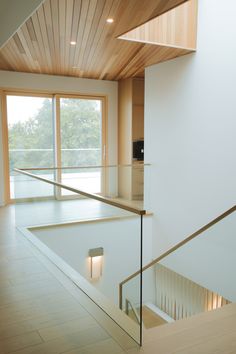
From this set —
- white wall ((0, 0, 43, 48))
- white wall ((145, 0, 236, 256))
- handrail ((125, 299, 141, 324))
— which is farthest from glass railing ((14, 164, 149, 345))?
white wall ((0, 0, 43, 48))

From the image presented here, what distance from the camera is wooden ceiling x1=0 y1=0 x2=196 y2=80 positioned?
3939 millimetres

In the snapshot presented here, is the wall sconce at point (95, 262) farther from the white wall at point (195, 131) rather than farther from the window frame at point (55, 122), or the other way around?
the window frame at point (55, 122)

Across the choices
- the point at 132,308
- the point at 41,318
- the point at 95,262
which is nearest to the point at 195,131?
the point at 95,262

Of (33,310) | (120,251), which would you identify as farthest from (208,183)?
(33,310)

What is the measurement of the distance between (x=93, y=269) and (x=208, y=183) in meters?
2.64

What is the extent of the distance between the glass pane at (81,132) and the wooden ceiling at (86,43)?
0.74 meters

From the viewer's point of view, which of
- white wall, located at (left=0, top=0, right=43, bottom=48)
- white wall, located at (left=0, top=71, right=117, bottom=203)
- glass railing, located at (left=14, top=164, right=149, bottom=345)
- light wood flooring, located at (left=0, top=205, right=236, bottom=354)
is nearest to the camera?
light wood flooring, located at (left=0, top=205, right=236, bottom=354)

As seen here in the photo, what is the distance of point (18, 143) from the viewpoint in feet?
24.3

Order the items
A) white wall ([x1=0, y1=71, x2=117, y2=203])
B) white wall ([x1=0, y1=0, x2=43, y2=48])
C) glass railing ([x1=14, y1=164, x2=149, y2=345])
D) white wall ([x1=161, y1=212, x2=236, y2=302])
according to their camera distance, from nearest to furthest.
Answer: white wall ([x1=0, y1=0, x2=43, y2=48]) → white wall ([x1=161, y1=212, x2=236, y2=302]) → glass railing ([x1=14, y1=164, x2=149, y2=345]) → white wall ([x1=0, y1=71, x2=117, y2=203])

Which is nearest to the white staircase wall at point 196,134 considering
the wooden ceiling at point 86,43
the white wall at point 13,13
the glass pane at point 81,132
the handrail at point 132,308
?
the wooden ceiling at point 86,43

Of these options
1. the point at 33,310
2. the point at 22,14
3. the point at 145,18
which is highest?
the point at 145,18

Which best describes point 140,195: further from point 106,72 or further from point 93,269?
point 106,72

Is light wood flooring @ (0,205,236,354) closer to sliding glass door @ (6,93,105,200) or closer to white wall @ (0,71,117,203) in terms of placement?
sliding glass door @ (6,93,105,200)

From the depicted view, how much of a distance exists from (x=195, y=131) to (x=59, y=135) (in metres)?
3.43
